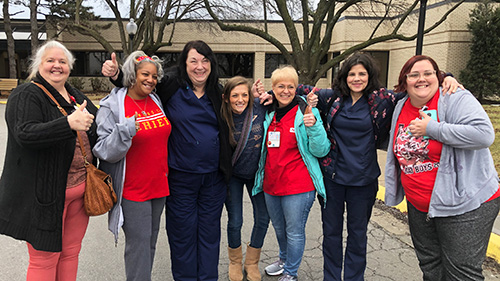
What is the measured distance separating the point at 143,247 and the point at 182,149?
2.59 ft

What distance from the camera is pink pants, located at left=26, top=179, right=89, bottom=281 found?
2377 millimetres

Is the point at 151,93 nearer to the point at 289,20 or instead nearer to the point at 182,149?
the point at 182,149

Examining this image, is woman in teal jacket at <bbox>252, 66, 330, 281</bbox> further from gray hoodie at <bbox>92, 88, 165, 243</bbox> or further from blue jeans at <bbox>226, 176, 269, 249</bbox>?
gray hoodie at <bbox>92, 88, 165, 243</bbox>

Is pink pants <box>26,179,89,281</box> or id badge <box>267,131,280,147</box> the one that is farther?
id badge <box>267,131,280,147</box>

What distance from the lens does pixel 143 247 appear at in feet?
8.92

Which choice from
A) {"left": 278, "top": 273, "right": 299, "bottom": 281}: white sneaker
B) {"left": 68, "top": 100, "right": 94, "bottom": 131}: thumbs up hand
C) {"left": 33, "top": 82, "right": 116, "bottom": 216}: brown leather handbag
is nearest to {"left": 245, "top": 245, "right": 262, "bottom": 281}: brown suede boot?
{"left": 278, "top": 273, "right": 299, "bottom": 281}: white sneaker

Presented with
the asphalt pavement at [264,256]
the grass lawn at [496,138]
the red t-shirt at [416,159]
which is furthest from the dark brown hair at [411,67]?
the grass lawn at [496,138]

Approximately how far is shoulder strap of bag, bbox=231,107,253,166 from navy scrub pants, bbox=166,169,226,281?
0.72 ft

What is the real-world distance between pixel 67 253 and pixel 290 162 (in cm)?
179

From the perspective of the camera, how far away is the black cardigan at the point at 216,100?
2.82 m

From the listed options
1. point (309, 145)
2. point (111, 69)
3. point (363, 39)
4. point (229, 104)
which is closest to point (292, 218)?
point (309, 145)

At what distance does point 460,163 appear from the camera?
88.0 inches

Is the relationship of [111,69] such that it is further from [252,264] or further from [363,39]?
[363,39]

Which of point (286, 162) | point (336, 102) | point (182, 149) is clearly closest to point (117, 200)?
point (182, 149)
